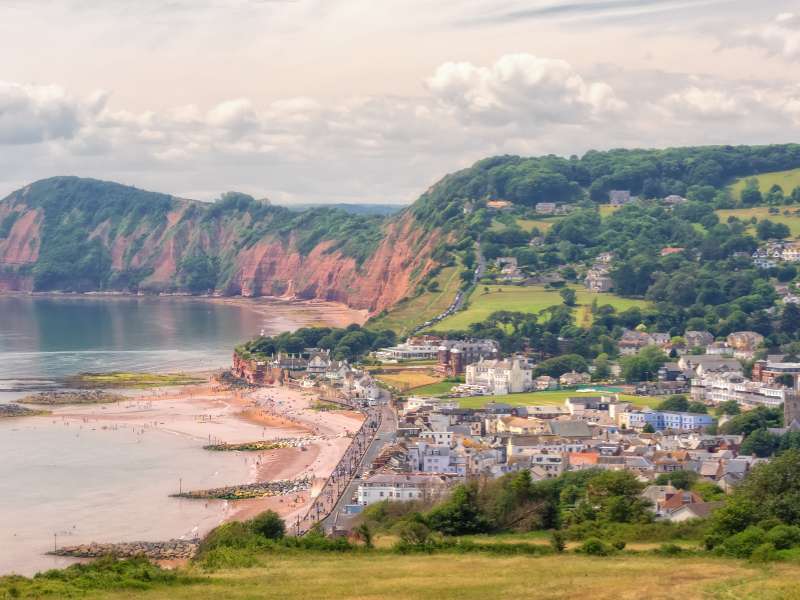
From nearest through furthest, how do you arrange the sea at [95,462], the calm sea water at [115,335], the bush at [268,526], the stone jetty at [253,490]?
the bush at [268,526] < the sea at [95,462] < the stone jetty at [253,490] < the calm sea water at [115,335]

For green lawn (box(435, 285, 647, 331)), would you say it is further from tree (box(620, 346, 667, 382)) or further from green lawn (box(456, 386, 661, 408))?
green lawn (box(456, 386, 661, 408))

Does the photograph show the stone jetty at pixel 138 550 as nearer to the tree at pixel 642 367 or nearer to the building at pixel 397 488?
the building at pixel 397 488

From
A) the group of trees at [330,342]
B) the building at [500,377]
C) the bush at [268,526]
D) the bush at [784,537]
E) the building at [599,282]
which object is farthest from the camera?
the building at [599,282]

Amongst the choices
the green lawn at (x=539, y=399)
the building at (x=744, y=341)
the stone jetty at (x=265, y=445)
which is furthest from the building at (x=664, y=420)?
the building at (x=744, y=341)

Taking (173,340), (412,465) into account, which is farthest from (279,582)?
(173,340)

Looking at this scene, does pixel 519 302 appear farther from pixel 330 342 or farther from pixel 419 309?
pixel 330 342

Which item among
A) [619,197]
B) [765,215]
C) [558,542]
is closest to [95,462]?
[558,542]

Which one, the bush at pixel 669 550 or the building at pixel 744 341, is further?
the building at pixel 744 341

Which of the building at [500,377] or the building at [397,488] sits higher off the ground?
the building at [500,377]

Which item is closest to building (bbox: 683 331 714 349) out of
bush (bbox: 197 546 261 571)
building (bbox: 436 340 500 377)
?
building (bbox: 436 340 500 377)
